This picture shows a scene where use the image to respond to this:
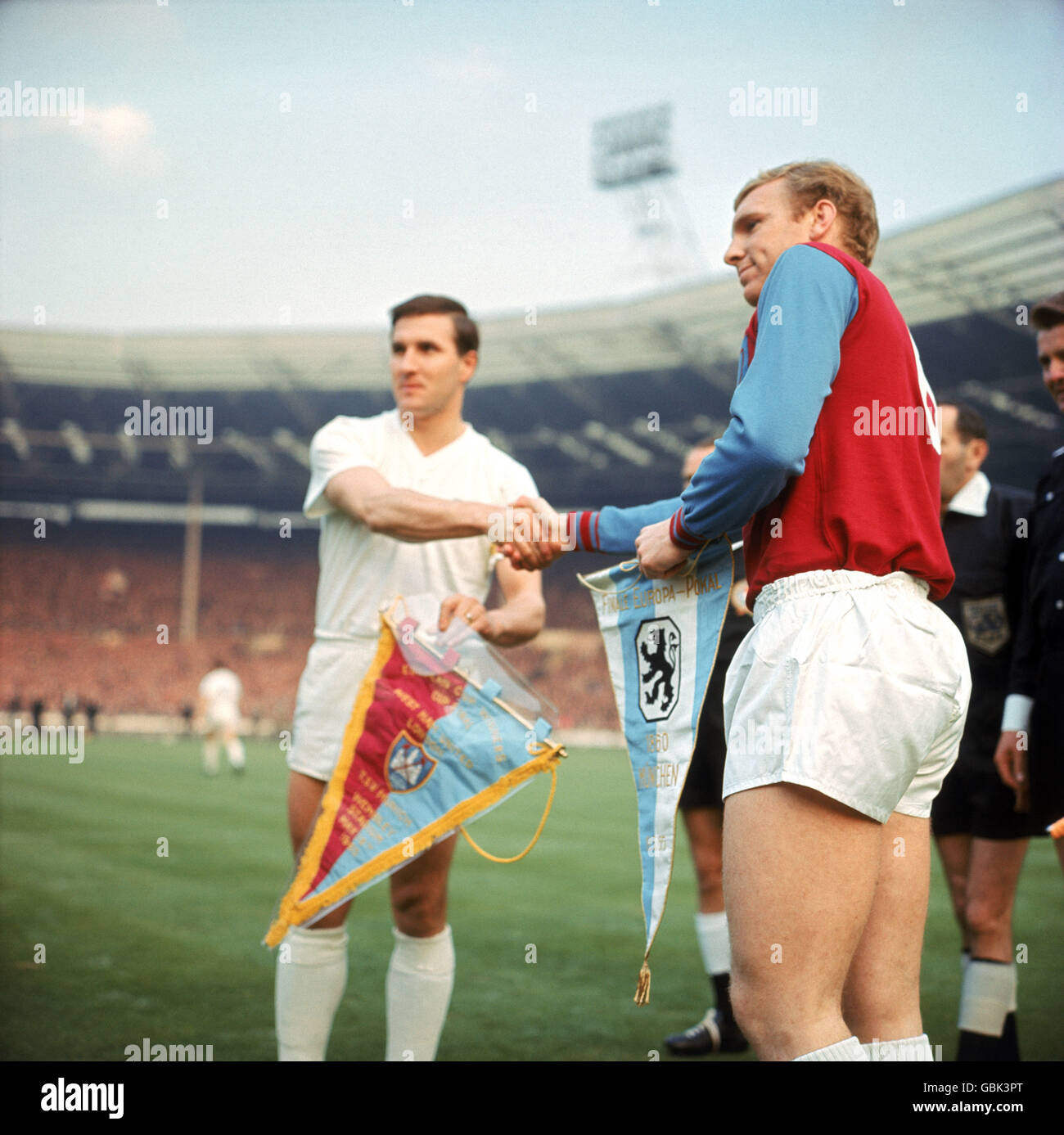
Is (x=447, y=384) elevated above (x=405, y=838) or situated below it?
above

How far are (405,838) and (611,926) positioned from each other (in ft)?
11.8

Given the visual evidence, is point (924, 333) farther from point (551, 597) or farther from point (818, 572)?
point (818, 572)

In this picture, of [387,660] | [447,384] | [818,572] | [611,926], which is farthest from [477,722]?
[611,926]

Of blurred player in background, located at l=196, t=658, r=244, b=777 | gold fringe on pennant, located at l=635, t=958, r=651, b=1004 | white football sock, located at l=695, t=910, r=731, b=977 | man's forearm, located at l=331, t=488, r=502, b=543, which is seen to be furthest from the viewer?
blurred player in background, located at l=196, t=658, r=244, b=777

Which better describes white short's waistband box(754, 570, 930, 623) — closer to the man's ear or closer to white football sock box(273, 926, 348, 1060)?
the man's ear

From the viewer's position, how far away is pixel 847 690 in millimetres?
1920

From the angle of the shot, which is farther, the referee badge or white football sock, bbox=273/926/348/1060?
the referee badge

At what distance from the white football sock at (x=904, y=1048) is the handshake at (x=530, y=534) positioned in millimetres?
1344

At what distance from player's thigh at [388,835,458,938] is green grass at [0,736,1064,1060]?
32.5 inches

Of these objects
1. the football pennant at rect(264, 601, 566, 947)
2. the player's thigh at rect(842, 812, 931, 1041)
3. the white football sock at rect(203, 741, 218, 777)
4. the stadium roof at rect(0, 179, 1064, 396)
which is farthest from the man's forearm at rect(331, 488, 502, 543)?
the stadium roof at rect(0, 179, 1064, 396)

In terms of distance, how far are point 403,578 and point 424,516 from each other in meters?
0.37

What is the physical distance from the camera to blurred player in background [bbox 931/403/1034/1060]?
369 cm

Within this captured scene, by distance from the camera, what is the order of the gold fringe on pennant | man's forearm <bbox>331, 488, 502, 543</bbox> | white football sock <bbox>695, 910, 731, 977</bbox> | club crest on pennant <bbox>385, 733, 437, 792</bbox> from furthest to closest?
white football sock <bbox>695, 910, 731, 977</bbox>, club crest on pennant <bbox>385, 733, 437, 792</bbox>, man's forearm <bbox>331, 488, 502, 543</bbox>, the gold fringe on pennant

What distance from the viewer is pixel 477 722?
3203mm
